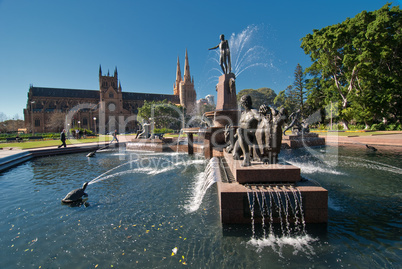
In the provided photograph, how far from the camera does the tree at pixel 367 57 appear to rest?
96.6ft

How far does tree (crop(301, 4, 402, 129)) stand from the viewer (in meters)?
29.4

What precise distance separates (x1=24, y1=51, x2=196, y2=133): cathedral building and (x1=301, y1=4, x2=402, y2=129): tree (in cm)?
8177

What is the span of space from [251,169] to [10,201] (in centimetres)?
701

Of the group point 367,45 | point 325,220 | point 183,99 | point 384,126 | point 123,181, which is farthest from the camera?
point 183,99

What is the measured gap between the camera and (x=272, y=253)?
330cm

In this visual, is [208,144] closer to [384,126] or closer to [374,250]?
[374,250]

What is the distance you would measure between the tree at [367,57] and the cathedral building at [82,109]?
81.8m

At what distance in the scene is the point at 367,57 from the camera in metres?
29.7

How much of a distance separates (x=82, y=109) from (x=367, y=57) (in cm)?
9907

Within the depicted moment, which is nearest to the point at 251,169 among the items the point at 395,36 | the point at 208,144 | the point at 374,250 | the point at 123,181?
the point at 374,250

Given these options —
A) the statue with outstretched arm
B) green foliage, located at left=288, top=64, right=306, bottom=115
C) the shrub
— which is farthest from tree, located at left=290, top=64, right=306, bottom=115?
the statue with outstretched arm

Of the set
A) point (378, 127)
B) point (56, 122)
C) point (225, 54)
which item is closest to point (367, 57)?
point (378, 127)

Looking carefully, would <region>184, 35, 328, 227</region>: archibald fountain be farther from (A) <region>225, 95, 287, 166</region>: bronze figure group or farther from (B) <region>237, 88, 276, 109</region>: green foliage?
(B) <region>237, 88, 276, 109</region>: green foliage

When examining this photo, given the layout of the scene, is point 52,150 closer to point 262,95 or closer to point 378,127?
point 378,127
